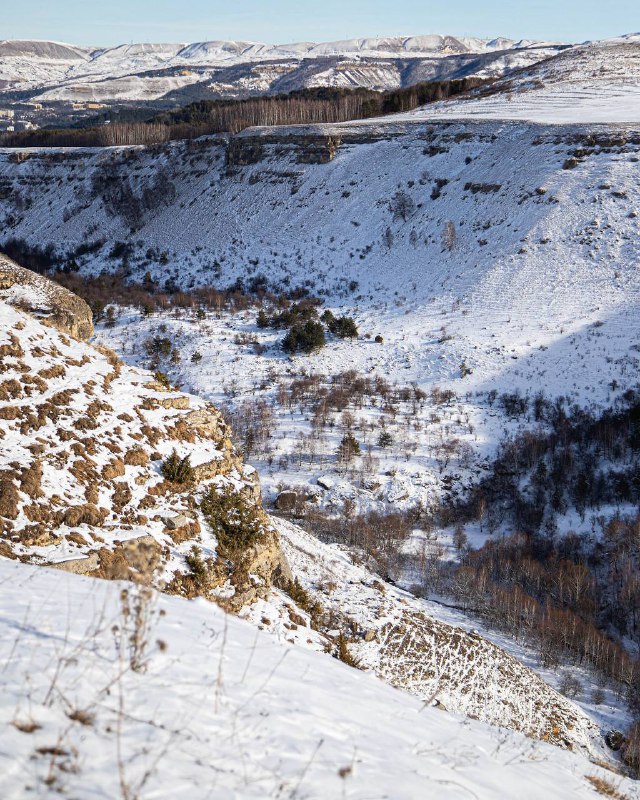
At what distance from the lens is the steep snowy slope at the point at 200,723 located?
2.95m

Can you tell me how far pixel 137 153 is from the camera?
167 feet

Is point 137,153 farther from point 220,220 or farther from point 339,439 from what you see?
point 339,439

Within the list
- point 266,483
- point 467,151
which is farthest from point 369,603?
point 467,151

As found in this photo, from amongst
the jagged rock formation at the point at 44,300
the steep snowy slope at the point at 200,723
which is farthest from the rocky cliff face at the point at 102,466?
the steep snowy slope at the point at 200,723

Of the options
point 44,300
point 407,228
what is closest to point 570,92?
point 407,228

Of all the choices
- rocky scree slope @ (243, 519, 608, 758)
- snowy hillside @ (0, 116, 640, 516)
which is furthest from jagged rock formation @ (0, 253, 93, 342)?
rocky scree slope @ (243, 519, 608, 758)

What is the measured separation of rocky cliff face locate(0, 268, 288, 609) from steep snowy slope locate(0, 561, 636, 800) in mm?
2226

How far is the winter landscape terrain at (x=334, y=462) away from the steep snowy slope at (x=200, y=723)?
0.9 inches

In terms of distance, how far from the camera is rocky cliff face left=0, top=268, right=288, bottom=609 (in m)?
7.68

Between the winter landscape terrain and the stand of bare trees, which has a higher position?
the stand of bare trees

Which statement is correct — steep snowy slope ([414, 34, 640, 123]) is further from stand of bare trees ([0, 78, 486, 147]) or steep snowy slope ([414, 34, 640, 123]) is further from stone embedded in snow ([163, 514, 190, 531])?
stone embedded in snow ([163, 514, 190, 531])

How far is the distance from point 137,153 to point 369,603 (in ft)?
158

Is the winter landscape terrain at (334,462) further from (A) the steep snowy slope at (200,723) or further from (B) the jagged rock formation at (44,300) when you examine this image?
(B) the jagged rock formation at (44,300)

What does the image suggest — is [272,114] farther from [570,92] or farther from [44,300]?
[44,300]
